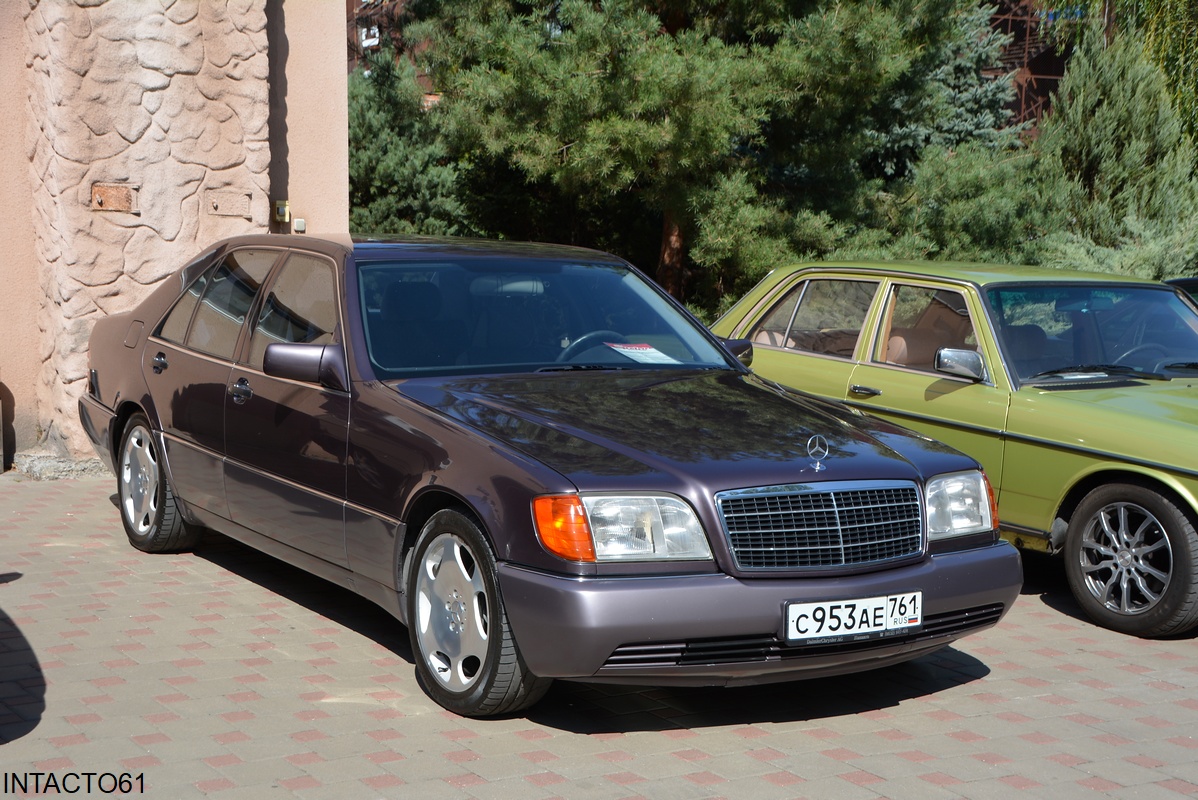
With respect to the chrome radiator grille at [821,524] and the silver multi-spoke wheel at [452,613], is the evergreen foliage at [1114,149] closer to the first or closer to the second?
the chrome radiator grille at [821,524]

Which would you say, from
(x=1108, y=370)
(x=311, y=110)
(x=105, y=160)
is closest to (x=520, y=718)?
(x=1108, y=370)

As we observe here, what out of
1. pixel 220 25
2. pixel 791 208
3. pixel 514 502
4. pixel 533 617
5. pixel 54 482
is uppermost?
pixel 220 25

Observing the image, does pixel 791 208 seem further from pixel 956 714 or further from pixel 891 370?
pixel 956 714

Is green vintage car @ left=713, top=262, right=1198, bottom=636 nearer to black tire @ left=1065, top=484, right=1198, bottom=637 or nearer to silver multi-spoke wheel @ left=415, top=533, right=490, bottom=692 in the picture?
Result: black tire @ left=1065, top=484, right=1198, bottom=637

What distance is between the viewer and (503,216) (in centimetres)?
1852

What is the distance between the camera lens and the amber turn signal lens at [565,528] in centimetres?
413

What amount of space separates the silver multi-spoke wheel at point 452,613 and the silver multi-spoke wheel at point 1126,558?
3.14m

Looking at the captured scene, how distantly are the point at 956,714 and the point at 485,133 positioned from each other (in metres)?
10.1

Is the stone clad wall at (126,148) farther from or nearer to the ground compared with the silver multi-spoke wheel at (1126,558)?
farther from the ground

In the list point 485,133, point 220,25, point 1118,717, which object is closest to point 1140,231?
point 485,133

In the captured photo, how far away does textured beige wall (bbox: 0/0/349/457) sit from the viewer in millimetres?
9039

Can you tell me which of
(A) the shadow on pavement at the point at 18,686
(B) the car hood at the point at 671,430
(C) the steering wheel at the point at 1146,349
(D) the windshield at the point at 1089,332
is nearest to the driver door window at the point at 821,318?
(D) the windshield at the point at 1089,332

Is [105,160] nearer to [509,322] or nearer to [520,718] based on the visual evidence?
[509,322]

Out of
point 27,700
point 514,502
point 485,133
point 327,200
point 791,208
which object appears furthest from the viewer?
point 791,208
